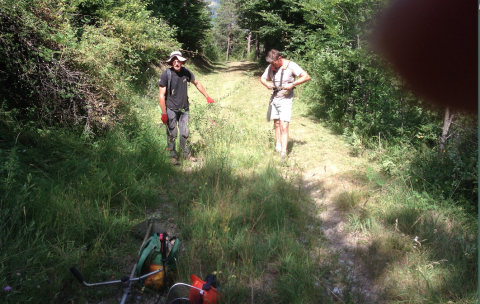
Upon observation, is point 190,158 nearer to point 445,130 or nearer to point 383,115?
point 383,115

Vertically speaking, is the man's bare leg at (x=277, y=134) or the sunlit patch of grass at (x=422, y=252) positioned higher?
the man's bare leg at (x=277, y=134)

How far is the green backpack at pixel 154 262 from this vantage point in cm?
295

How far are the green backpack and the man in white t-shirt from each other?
3.62 metres

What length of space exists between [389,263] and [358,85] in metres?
5.84

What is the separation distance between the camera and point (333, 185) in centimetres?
533

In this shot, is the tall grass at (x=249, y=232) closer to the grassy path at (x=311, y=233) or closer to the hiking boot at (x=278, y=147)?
the grassy path at (x=311, y=233)

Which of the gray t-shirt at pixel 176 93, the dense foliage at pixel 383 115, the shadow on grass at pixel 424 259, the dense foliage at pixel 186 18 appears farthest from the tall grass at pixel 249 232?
the dense foliage at pixel 186 18

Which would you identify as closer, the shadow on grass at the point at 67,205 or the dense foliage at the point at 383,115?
the shadow on grass at the point at 67,205

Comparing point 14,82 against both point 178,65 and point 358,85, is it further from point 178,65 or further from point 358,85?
point 358,85

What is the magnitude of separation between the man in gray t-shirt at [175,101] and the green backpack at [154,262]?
2.80 meters

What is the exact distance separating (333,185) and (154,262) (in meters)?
3.37

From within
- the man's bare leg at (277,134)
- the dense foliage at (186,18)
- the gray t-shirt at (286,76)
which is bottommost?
the man's bare leg at (277,134)

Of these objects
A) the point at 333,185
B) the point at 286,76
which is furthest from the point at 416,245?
the point at 286,76

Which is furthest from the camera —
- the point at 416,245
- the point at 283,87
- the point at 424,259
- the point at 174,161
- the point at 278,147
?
the point at 278,147
